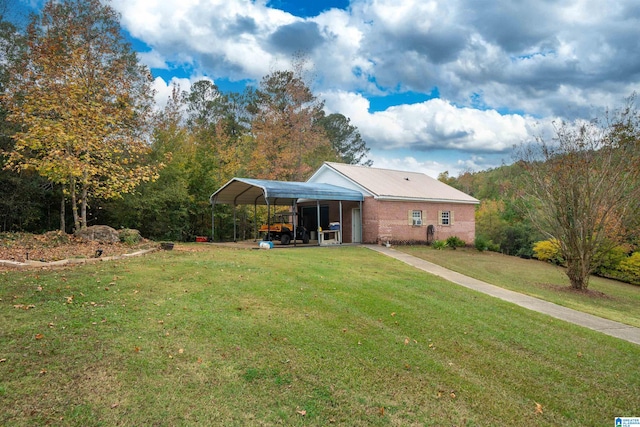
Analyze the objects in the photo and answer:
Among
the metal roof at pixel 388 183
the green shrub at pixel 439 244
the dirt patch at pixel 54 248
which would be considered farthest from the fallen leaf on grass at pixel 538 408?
the green shrub at pixel 439 244

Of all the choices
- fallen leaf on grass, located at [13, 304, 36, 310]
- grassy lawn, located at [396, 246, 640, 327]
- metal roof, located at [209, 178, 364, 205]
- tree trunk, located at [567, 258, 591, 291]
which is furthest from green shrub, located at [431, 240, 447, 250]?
fallen leaf on grass, located at [13, 304, 36, 310]

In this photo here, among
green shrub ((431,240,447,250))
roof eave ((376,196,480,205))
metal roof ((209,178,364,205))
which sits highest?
metal roof ((209,178,364,205))

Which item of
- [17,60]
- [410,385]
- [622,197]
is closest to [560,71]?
[622,197]

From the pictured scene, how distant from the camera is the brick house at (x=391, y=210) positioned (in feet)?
70.3

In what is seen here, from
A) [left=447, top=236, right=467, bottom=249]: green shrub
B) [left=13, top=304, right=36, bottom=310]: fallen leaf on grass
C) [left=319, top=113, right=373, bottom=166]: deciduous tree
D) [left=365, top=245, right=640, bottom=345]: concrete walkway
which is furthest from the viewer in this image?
[left=319, top=113, right=373, bottom=166]: deciduous tree

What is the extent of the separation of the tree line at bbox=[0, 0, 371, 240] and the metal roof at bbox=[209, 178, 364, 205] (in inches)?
104

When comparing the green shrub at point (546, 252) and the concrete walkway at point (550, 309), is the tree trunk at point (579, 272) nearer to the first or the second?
the concrete walkway at point (550, 309)

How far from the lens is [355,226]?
73.3 feet

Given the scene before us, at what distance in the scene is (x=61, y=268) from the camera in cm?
812

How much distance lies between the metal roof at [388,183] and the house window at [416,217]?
2.70 feet

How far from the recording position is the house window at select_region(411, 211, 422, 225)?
74.5 feet

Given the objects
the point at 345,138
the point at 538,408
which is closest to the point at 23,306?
the point at 538,408

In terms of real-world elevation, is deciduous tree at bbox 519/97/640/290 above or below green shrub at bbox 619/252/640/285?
above

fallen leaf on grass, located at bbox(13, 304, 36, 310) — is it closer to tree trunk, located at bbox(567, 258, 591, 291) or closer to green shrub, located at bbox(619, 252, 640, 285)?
tree trunk, located at bbox(567, 258, 591, 291)
